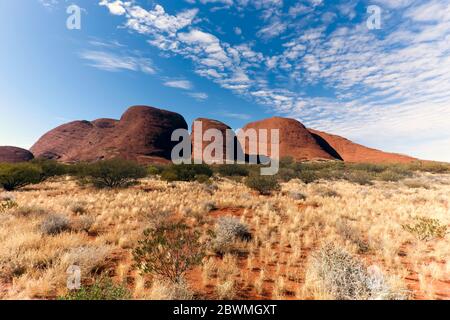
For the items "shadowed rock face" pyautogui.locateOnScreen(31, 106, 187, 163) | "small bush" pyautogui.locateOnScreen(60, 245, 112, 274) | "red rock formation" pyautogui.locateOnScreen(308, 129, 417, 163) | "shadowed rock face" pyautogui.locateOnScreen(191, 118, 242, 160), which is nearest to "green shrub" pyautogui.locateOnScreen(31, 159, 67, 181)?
"small bush" pyautogui.locateOnScreen(60, 245, 112, 274)

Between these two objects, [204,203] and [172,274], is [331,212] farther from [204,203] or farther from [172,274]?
[172,274]

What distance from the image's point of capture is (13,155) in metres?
66.8

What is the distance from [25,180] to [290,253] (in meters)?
21.1

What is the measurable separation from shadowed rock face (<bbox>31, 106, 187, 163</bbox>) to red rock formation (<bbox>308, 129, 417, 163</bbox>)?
2635 inches

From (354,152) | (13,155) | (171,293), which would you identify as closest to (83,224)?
(171,293)

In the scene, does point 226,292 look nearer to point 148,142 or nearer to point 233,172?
point 233,172

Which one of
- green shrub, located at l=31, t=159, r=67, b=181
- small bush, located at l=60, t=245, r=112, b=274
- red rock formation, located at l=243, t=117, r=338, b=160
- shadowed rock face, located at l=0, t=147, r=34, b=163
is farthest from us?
red rock formation, located at l=243, t=117, r=338, b=160

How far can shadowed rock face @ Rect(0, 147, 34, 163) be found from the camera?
65688 millimetres

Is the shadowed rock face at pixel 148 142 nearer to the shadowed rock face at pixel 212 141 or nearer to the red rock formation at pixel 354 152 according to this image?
the red rock formation at pixel 354 152

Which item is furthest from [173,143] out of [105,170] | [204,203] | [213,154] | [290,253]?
[290,253]

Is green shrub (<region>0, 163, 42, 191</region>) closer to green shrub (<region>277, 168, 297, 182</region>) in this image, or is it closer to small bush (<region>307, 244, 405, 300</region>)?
small bush (<region>307, 244, 405, 300</region>)

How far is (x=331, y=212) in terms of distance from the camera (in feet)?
36.7

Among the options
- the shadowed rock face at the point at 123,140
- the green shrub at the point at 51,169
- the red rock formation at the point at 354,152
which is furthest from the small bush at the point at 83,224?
the red rock formation at the point at 354,152

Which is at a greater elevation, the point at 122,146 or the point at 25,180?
the point at 122,146
